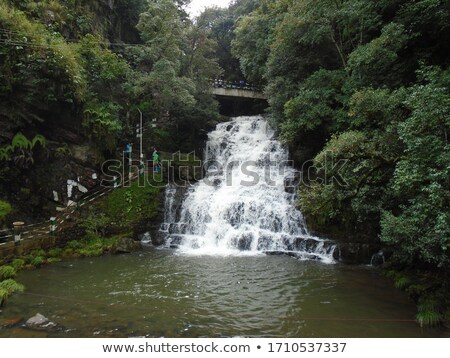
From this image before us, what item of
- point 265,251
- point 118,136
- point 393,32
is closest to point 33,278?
point 265,251

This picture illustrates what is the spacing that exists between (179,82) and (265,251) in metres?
12.8

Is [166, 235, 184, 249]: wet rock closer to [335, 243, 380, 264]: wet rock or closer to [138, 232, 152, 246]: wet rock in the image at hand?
[138, 232, 152, 246]: wet rock

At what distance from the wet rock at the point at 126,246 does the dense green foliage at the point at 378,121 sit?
8.03 m

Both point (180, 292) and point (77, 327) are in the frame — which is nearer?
point (77, 327)

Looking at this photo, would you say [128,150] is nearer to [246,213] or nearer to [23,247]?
[246,213]

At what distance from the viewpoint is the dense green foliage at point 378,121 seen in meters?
7.55

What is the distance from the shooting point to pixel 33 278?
11836 millimetres

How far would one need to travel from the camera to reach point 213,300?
9.89 m

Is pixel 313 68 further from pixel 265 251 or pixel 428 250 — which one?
pixel 428 250

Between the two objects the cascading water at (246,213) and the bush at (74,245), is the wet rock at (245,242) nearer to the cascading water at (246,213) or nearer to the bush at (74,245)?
the cascading water at (246,213)

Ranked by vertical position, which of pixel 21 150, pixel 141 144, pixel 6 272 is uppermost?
pixel 141 144

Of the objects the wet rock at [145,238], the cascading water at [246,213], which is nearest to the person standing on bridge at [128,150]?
the cascading water at [246,213]

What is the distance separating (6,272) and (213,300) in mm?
7456

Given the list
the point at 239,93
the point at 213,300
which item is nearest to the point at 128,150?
the point at 213,300
